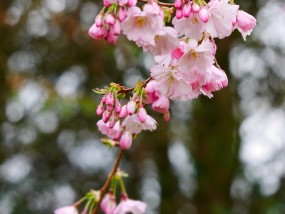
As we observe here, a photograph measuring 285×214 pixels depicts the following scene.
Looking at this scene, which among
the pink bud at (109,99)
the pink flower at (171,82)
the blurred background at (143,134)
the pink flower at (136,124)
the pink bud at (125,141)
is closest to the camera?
the pink flower at (171,82)

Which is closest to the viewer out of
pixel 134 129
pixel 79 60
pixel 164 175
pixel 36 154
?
pixel 134 129

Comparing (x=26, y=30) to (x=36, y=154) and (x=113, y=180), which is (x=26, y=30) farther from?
(x=113, y=180)

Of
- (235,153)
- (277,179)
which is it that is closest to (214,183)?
(235,153)

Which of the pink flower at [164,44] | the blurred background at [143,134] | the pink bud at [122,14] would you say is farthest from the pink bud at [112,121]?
the blurred background at [143,134]

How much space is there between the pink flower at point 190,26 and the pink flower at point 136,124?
1.24ft

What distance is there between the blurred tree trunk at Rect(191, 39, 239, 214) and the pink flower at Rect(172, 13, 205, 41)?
4.41m

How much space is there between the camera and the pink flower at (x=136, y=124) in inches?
67.2

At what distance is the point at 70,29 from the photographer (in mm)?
5934

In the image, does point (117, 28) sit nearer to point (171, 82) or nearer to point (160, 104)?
point (171, 82)

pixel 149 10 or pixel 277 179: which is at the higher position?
pixel 149 10

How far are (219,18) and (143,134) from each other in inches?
217

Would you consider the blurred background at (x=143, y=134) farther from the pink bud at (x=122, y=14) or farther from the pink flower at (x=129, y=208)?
the pink bud at (x=122, y=14)

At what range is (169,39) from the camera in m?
1.41

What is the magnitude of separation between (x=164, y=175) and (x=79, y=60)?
1923 mm
